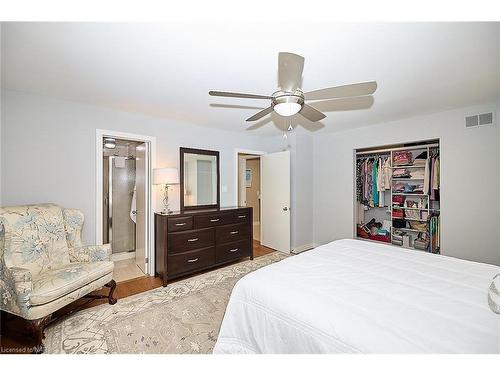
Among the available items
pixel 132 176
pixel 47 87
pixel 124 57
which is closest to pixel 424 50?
pixel 124 57

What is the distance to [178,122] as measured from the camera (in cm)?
343

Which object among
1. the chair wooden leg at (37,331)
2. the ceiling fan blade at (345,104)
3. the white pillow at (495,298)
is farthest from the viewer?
the ceiling fan blade at (345,104)

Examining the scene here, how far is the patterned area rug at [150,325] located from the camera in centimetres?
173

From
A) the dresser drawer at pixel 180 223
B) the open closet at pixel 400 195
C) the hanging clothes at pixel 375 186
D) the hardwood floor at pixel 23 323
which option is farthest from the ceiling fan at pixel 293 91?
the hanging clothes at pixel 375 186

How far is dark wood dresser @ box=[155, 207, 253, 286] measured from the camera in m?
2.88

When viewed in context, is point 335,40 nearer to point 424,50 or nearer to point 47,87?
point 424,50

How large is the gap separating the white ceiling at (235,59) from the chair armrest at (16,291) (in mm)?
1694

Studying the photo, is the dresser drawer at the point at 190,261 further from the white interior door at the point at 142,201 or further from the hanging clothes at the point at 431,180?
the hanging clothes at the point at 431,180

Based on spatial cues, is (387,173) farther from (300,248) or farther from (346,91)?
(346,91)

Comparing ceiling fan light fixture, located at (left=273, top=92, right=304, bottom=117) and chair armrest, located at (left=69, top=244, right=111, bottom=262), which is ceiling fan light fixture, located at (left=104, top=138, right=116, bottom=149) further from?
ceiling fan light fixture, located at (left=273, top=92, right=304, bottom=117)

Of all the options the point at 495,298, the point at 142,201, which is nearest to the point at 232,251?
the point at 142,201

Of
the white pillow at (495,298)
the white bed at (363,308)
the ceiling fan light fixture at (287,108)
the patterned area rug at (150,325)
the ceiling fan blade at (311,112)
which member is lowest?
the patterned area rug at (150,325)

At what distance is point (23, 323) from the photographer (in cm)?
204

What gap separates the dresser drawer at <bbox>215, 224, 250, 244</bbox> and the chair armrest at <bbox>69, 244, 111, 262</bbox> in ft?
4.77
